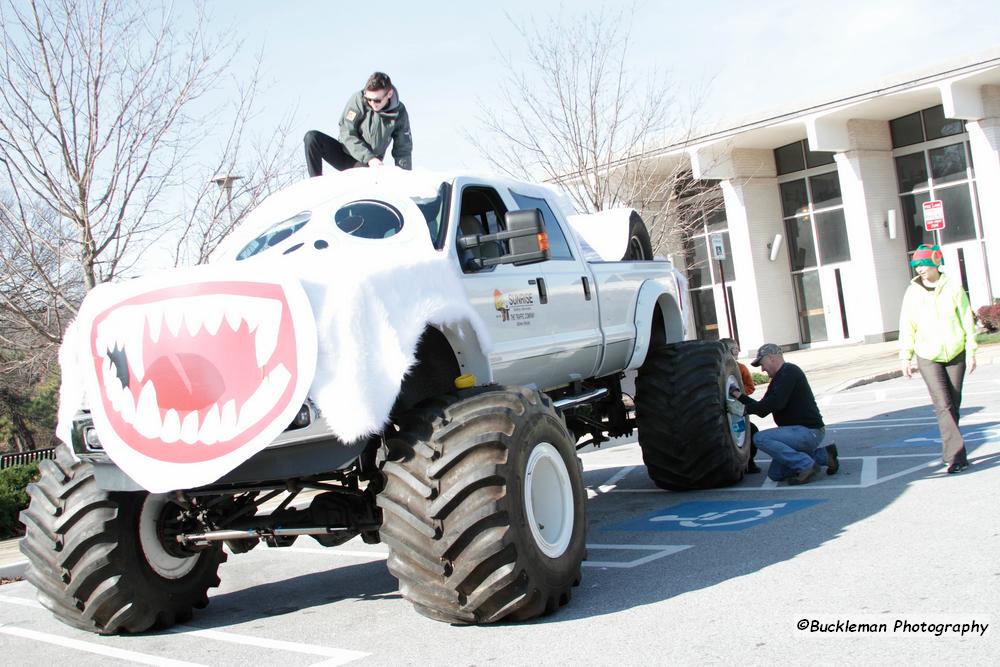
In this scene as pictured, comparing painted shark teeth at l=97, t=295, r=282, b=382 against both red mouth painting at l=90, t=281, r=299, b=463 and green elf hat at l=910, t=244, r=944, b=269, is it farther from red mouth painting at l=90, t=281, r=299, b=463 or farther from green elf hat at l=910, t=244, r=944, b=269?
green elf hat at l=910, t=244, r=944, b=269

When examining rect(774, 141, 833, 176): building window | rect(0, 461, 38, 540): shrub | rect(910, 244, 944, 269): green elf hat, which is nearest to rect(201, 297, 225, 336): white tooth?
rect(910, 244, 944, 269): green elf hat

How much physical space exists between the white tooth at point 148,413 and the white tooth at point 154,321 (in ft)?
0.79

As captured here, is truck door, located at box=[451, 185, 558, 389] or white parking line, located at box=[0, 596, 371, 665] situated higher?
truck door, located at box=[451, 185, 558, 389]

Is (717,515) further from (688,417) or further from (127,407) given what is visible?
(127,407)

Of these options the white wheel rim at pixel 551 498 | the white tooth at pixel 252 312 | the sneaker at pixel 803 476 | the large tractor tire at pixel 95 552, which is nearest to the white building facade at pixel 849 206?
the sneaker at pixel 803 476

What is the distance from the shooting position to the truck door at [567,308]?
7.27m

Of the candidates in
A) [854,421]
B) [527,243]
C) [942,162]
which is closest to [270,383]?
[527,243]

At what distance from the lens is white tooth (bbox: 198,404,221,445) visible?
17.2ft

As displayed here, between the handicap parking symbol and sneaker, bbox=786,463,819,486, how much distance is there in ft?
2.26

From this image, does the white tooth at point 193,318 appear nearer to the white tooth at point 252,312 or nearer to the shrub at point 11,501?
the white tooth at point 252,312

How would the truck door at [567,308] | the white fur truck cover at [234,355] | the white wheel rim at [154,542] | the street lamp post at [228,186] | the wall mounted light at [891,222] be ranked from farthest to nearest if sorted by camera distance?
1. the wall mounted light at [891,222]
2. the street lamp post at [228,186]
3. the truck door at [567,308]
4. the white wheel rim at [154,542]
5. the white fur truck cover at [234,355]

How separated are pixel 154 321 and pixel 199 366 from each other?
33 cm

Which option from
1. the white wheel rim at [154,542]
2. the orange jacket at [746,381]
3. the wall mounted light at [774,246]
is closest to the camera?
the white wheel rim at [154,542]

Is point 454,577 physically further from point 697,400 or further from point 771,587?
point 697,400
